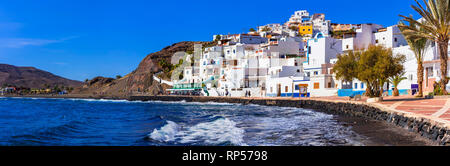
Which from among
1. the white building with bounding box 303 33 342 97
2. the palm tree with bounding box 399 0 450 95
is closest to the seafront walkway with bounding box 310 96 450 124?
the palm tree with bounding box 399 0 450 95

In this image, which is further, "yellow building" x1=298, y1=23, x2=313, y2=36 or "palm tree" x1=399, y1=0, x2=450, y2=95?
"yellow building" x1=298, y1=23, x2=313, y2=36

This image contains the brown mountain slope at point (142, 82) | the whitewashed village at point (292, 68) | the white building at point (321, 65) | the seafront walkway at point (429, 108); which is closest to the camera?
the seafront walkway at point (429, 108)

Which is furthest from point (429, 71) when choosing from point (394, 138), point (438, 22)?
point (394, 138)

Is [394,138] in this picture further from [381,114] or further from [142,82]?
[142,82]

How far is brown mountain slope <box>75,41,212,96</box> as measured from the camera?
11795 centimetres

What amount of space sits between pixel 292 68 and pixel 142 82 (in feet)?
233

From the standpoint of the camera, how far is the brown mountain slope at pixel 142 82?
387 feet

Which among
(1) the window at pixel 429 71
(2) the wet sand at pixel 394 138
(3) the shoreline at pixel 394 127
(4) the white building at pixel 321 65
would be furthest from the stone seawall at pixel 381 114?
(1) the window at pixel 429 71

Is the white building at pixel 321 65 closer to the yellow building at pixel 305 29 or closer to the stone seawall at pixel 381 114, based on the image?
the stone seawall at pixel 381 114

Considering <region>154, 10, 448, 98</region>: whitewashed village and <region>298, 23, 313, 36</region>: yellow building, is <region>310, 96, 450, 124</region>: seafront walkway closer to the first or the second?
<region>154, 10, 448, 98</region>: whitewashed village

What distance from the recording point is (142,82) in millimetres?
122562

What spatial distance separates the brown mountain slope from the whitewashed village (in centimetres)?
1296

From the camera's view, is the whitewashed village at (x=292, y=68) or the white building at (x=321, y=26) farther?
the white building at (x=321, y=26)

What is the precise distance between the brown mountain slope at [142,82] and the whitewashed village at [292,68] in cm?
1296
